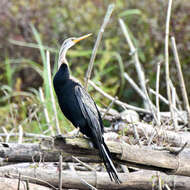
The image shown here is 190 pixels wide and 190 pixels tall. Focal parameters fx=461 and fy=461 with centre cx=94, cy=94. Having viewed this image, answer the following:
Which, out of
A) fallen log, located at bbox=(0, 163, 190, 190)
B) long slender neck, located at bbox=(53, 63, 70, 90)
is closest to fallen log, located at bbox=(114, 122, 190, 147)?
fallen log, located at bbox=(0, 163, 190, 190)

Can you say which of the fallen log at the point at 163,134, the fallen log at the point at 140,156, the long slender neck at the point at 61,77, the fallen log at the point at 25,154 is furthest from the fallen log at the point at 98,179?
the long slender neck at the point at 61,77

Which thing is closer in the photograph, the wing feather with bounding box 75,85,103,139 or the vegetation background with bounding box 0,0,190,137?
the wing feather with bounding box 75,85,103,139

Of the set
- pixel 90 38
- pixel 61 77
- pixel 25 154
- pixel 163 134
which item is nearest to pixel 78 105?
pixel 61 77

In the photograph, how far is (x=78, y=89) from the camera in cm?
363

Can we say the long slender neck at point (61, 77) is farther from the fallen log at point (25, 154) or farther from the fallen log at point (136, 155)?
the fallen log at point (136, 155)

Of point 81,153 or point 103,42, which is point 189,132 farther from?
point 103,42

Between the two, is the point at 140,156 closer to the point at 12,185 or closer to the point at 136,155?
the point at 136,155

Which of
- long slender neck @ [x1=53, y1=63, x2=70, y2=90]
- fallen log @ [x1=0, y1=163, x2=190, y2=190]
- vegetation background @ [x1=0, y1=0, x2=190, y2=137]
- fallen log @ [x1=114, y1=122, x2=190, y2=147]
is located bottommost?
fallen log @ [x1=0, y1=163, x2=190, y2=190]

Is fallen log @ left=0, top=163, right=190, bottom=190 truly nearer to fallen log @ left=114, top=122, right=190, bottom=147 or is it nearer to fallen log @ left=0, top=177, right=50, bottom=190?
fallen log @ left=0, top=177, right=50, bottom=190

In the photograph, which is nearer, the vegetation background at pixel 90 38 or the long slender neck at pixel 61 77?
the long slender neck at pixel 61 77

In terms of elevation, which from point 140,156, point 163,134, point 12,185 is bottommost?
point 12,185

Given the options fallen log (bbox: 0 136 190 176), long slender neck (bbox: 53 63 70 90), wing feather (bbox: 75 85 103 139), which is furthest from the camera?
long slender neck (bbox: 53 63 70 90)

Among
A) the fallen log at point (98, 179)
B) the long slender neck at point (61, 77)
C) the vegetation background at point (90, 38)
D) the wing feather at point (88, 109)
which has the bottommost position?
the fallen log at point (98, 179)

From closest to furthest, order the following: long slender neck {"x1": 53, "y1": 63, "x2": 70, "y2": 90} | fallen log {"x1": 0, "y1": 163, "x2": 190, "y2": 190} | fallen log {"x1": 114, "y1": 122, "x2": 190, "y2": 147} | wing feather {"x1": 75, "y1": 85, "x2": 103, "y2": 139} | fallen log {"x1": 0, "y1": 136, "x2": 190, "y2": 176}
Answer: fallen log {"x1": 0, "y1": 136, "x2": 190, "y2": 176} → fallen log {"x1": 0, "y1": 163, "x2": 190, "y2": 190} → wing feather {"x1": 75, "y1": 85, "x2": 103, "y2": 139} → long slender neck {"x1": 53, "y1": 63, "x2": 70, "y2": 90} → fallen log {"x1": 114, "y1": 122, "x2": 190, "y2": 147}
